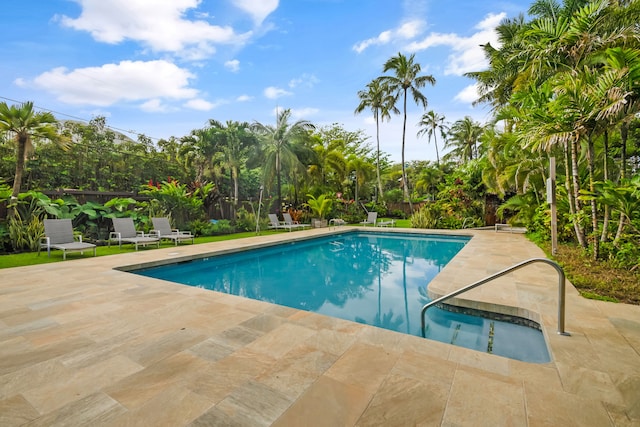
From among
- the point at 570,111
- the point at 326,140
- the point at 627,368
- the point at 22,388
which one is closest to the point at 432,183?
the point at 326,140

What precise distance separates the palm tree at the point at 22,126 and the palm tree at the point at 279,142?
378 inches

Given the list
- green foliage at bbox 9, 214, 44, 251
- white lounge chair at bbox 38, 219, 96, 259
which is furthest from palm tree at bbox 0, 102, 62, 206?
white lounge chair at bbox 38, 219, 96, 259

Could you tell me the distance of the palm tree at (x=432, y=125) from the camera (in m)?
32.8

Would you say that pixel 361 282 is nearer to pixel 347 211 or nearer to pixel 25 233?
pixel 25 233

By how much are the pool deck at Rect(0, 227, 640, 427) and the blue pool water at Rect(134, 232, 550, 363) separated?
45 centimetres

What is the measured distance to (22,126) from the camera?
8656mm

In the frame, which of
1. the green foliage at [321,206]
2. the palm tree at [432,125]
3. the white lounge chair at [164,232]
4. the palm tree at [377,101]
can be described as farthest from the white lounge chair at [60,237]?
the palm tree at [432,125]

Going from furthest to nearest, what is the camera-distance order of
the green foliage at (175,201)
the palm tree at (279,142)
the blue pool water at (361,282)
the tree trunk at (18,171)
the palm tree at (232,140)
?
the palm tree at (232,140), the palm tree at (279,142), the green foliage at (175,201), the tree trunk at (18,171), the blue pool water at (361,282)

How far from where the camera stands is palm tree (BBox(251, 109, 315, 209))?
672 inches

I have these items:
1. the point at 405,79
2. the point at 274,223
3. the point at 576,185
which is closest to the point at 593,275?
the point at 576,185

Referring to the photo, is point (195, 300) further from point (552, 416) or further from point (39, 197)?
point (39, 197)

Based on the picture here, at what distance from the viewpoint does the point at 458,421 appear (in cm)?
181

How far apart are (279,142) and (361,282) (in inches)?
482

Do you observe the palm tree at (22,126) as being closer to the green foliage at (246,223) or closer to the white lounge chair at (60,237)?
the white lounge chair at (60,237)
